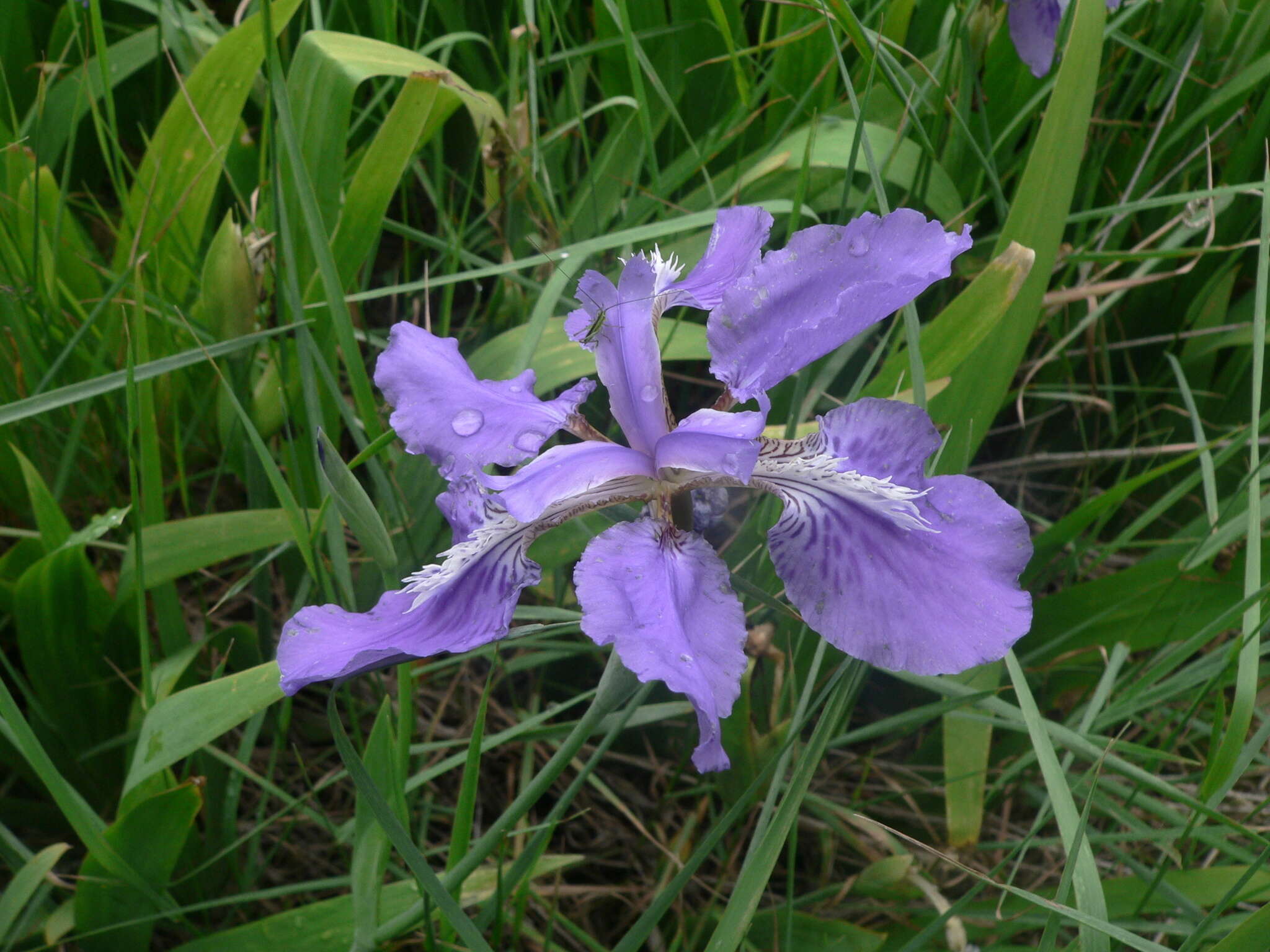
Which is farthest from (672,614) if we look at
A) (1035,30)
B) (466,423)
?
(1035,30)

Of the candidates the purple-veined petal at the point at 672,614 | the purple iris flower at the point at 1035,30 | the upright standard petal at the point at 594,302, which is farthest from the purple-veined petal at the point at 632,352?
the purple iris flower at the point at 1035,30

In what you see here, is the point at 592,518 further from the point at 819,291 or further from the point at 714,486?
the point at 819,291

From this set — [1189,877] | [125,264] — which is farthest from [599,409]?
[1189,877]

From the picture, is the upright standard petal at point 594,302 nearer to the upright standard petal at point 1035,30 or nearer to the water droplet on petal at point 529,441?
the water droplet on petal at point 529,441

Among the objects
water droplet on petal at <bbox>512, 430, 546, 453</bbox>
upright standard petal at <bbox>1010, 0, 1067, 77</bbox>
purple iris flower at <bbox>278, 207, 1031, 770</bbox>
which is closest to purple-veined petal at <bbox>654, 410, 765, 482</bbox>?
purple iris flower at <bbox>278, 207, 1031, 770</bbox>

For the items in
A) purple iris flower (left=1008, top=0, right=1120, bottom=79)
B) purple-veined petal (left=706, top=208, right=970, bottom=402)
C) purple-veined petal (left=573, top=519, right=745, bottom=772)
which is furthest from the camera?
purple iris flower (left=1008, top=0, right=1120, bottom=79)

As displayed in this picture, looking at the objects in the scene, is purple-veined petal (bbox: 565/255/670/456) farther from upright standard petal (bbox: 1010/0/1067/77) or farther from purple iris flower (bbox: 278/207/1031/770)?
upright standard petal (bbox: 1010/0/1067/77)
